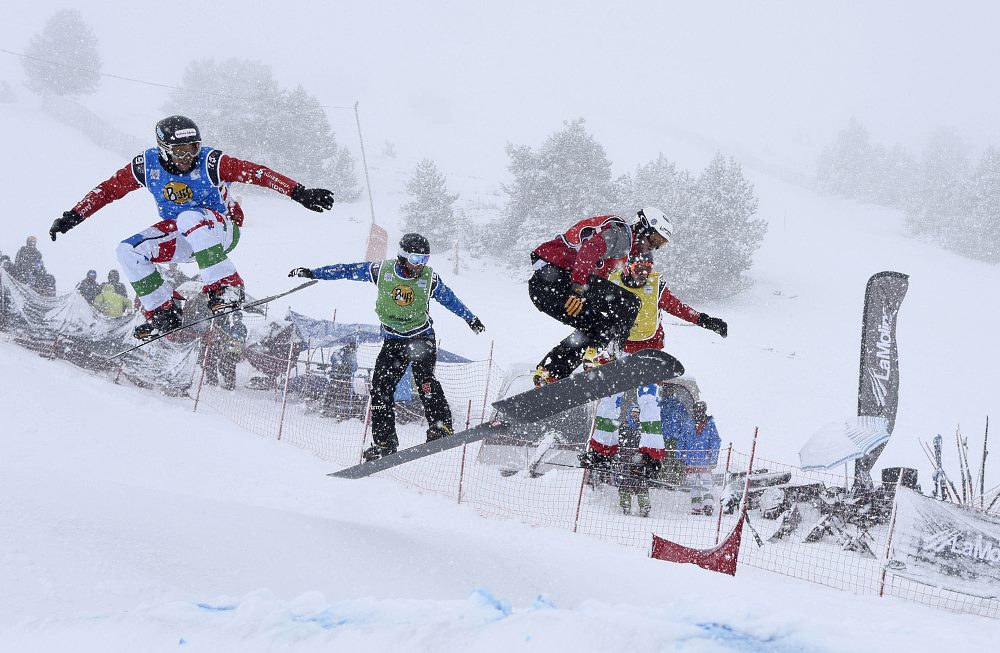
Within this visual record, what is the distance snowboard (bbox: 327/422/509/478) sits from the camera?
15.8 ft

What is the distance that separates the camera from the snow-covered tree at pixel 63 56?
49.1 meters

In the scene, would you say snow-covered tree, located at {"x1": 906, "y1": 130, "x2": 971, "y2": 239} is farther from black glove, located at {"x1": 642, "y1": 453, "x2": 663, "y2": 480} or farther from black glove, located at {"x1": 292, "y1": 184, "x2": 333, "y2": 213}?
black glove, located at {"x1": 292, "y1": 184, "x2": 333, "y2": 213}

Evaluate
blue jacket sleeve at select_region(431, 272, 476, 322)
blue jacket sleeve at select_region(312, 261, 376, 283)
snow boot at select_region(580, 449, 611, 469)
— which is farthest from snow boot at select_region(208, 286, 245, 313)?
snow boot at select_region(580, 449, 611, 469)

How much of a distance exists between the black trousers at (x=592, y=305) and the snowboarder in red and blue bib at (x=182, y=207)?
169 cm

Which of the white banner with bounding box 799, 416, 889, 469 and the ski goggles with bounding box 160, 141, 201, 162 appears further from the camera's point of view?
the white banner with bounding box 799, 416, 889, 469

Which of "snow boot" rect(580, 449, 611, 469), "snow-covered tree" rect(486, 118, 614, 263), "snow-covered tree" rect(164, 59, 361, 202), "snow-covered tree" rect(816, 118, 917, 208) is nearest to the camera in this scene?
"snow boot" rect(580, 449, 611, 469)

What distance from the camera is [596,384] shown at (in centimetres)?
465

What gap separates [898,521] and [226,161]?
636 centimetres

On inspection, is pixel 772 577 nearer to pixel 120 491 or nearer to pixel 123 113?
pixel 120 491

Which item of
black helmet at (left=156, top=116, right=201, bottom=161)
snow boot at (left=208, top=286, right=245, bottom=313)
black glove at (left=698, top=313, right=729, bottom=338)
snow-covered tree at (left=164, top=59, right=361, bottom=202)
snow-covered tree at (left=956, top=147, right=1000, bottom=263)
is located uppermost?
snow-covered tree at (left=956, top=147, right=1000, bottom=263)

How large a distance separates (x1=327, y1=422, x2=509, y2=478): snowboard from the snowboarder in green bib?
258 mm

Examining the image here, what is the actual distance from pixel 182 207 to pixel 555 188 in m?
25.5

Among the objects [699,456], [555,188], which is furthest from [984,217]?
[699,456]

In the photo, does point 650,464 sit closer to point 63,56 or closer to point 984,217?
point 984,217
